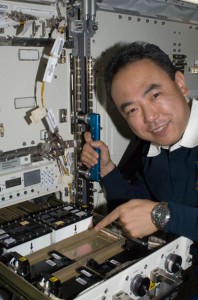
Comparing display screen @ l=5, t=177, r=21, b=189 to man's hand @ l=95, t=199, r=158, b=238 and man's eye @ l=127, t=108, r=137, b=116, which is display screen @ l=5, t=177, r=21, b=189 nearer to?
man's hand @ l=95, t=199, r=158, b=238

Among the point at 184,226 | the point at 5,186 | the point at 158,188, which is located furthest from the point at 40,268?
the point at 158,188

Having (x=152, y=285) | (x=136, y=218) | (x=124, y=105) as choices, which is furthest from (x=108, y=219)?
(x=124, y=105)

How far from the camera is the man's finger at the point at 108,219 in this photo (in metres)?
1.58

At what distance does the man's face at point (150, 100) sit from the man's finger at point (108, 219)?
0.46 metres

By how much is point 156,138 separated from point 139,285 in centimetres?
78

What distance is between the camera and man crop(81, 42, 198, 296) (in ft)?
5.06

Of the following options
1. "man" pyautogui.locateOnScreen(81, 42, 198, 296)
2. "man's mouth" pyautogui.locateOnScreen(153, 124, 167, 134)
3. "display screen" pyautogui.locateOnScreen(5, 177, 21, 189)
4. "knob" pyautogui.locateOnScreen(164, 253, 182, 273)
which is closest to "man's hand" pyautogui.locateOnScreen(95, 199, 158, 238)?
"man" pyautogui.locateOnScreen(81, 42, 198, 296)

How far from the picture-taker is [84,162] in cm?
196

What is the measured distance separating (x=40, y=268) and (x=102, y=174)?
847mm

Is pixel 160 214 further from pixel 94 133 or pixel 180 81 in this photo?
pixel 180 81

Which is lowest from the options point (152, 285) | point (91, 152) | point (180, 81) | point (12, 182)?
point (152, 285)

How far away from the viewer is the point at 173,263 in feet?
4.75

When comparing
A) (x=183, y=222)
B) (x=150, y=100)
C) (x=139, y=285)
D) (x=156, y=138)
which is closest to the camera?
(x=139, y=285)

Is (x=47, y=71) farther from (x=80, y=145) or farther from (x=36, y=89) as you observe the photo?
(x=80, y=145)
